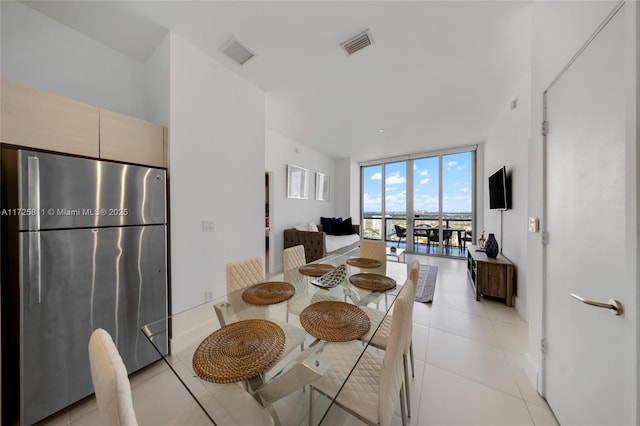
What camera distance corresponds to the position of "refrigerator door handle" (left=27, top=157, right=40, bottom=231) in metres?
1.19

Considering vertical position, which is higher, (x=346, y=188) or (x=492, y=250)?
(x=346, y=188)

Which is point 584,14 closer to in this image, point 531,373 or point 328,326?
point 328,326

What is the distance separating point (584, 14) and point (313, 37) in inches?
70.5

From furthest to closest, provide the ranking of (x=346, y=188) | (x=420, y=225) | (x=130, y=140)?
(x=346, y=188) → (x=420, y=225) → (x=130, y=140)

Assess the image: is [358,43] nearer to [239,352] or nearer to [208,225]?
[208,225]

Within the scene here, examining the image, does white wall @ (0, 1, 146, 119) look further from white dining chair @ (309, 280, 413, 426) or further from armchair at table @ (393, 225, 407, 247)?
armchair at table @ (393, 225, 407, 247)

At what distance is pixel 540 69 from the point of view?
149cm

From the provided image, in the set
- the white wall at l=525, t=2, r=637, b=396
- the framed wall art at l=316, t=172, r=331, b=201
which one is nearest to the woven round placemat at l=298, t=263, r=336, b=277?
the white wall at l=525, t=2, r=637, b=396

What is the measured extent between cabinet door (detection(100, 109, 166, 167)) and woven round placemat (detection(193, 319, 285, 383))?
1.59 m

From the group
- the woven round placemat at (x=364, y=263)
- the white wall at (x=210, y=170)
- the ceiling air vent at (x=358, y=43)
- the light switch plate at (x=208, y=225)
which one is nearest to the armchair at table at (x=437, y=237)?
the woven round placemat at (x=364, y=263)

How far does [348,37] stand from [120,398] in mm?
2669

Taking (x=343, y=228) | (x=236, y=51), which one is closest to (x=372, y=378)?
(x=236, y=51)

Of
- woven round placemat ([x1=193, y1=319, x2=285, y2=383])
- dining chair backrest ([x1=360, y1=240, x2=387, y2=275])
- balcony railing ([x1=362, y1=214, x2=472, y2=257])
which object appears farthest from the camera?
balcony railing ([x1=362, y1=214, x2=472, y2=257])

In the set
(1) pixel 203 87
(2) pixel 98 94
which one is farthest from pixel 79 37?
(1) pixel 203 87
